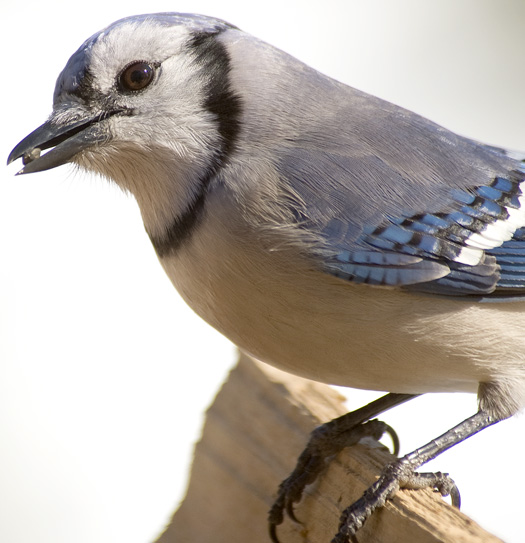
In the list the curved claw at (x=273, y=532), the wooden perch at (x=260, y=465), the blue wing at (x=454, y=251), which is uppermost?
the blue wing at (x=454, y=251)

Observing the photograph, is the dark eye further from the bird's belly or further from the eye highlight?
the bird's belly

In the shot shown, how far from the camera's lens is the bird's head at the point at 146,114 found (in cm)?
139

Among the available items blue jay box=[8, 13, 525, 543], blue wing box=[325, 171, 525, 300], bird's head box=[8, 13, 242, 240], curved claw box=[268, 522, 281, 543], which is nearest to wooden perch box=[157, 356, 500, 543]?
curved claw box=[268, 522, 281, 543]

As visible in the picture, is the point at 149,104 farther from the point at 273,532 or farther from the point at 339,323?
the point at 273,532

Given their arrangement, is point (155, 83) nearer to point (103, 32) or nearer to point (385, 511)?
point (103, 32)

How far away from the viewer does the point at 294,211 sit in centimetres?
138

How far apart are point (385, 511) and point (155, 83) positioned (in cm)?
72

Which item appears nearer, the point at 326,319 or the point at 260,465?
the point at 326,319

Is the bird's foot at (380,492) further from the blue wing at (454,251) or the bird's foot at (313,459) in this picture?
the blue wing at (454,251)

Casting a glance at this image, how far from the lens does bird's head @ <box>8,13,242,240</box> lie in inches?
54.6

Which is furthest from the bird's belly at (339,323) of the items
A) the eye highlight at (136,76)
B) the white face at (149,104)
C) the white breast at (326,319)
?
the eye highlight at (136,76)

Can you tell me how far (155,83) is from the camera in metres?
1.41

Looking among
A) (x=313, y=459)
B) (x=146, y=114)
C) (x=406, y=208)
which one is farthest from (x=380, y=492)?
(x=146, y=114)

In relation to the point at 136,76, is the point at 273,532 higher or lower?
lower
